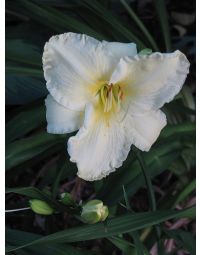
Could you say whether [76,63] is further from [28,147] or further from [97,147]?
[28,147]

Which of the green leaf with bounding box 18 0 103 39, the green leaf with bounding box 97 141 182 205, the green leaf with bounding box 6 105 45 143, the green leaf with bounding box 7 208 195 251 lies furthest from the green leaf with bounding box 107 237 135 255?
the green leaf with bounding box 18 0 103 39

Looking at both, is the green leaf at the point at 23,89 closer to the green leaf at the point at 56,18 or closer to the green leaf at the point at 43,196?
the green leaf at the point at 56,18

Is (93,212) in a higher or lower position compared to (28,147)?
higher

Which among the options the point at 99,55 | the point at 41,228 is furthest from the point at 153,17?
the point at 99,55

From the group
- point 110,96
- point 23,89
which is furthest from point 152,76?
point 23,89

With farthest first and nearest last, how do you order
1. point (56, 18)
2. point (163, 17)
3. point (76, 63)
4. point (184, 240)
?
point (163, 17), point (56, 18), point (184, 240), point (76, 63)
